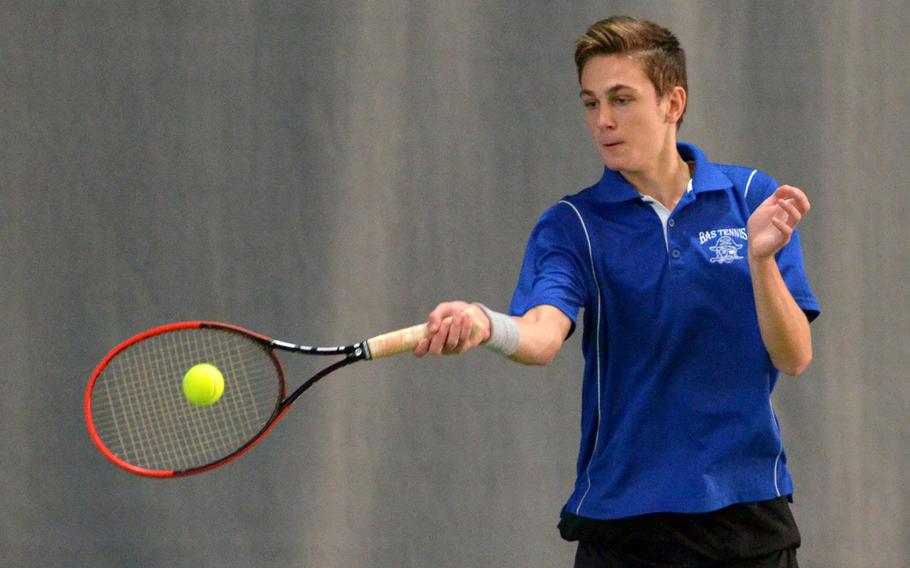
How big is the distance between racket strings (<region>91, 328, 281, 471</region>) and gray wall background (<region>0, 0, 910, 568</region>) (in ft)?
0.95

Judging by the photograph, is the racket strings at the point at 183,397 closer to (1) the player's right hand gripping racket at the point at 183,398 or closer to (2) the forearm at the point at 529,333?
(1) the player's right hand gripping racket at the point at 183,398

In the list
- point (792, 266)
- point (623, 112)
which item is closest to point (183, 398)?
point (623, 112)

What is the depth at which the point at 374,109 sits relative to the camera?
3.66 m

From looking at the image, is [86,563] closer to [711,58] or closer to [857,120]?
[711,58]

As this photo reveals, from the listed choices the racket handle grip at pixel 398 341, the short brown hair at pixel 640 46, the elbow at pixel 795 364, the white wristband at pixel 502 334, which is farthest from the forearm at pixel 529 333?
the short brown hair at pixel 640 46

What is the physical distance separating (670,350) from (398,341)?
1.43ft

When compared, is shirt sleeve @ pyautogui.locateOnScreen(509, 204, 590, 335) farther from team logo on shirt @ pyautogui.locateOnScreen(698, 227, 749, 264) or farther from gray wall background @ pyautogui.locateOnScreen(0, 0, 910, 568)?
gray wall background @ pyautogui.locateOnScreen(0, 0, 910, 568)

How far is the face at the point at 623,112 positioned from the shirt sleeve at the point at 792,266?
0.18 meters

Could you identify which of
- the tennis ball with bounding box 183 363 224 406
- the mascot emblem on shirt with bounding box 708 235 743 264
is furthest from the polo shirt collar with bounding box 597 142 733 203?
the tennis ball with bounding box 183 363 224 406

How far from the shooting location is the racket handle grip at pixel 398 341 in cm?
203

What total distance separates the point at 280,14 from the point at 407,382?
3.54 ft

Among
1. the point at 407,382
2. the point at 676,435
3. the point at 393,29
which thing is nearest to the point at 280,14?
the point at 393,29

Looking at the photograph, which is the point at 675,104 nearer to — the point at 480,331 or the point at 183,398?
the point at 480,331

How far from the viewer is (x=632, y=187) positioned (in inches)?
88.4
